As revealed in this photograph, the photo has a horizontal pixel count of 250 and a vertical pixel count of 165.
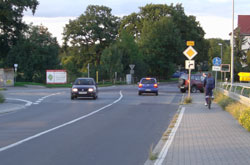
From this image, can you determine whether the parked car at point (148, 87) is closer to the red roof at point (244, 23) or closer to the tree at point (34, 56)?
the tree at point (34, 56)

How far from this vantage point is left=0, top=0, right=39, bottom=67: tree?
49188mm

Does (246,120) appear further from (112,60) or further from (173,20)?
(173,20)

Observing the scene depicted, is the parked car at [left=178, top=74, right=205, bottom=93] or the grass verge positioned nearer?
the grass verge

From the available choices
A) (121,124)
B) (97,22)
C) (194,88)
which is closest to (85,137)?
(121,124)

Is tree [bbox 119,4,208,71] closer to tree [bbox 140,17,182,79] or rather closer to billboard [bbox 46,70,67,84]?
tree [bbox 140,17,182,79]

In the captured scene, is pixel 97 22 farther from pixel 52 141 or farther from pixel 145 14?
pixel 52 141

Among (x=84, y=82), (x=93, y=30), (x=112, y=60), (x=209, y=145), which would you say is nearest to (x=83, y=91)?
(x=84, y=82)

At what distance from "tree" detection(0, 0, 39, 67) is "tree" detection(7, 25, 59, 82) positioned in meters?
6.39

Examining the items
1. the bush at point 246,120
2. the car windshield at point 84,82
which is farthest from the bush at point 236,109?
the car windshield at point 84,82

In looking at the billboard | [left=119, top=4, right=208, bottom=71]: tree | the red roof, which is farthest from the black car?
the red roof

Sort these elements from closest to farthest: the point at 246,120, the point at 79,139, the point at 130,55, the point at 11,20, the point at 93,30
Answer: the point at 79,139 → the point at 246,120 → the point at 11,20 → the point at 130,55 → the point at 93,30

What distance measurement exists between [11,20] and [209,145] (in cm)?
4508

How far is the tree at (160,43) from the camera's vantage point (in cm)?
7019

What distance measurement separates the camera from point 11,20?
5019cm
